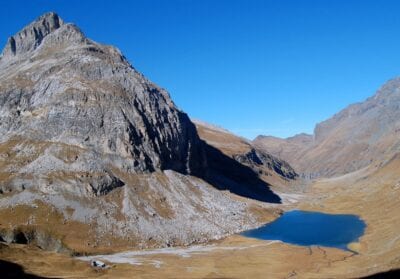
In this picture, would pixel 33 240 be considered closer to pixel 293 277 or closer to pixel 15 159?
pixel 15 159

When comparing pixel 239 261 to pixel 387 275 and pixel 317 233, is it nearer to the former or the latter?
pixel 387 275

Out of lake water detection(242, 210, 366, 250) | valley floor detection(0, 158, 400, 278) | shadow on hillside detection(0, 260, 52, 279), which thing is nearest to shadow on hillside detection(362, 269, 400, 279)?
valley floor detection(0, 158, 400, 278)

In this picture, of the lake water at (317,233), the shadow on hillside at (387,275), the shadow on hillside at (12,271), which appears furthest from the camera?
the lake water at (317,233)

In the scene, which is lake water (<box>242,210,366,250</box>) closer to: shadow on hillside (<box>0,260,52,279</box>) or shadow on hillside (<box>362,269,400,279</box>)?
shadow on hillside (<box>362,269,400,279</box>)

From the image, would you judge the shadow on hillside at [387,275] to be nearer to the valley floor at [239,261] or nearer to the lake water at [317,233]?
the valley floor at [239,261]

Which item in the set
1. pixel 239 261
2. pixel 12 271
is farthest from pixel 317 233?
pixel 12 271

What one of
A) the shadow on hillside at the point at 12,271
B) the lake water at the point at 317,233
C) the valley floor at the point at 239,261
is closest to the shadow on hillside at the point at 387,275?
the valley floor at the point at 239,261

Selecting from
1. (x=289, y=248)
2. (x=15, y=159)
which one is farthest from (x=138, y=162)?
(x=289, y=248)

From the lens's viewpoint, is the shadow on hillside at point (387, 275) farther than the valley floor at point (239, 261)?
No
